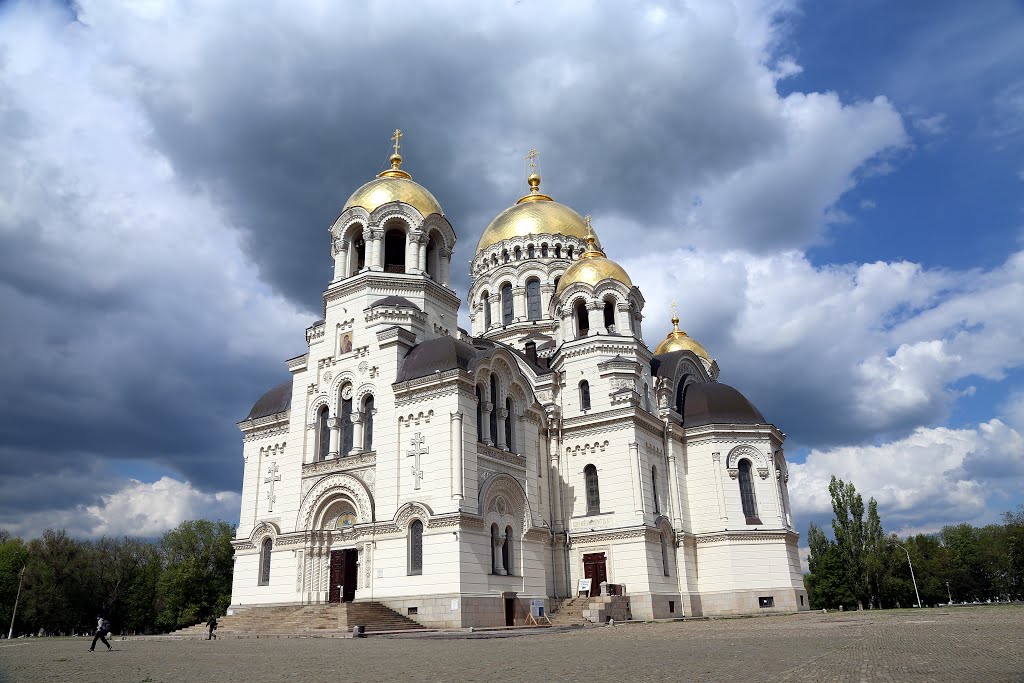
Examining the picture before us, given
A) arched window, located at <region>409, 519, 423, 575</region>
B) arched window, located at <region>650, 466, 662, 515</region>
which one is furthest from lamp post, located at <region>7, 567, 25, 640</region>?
arched window, located at <region>650, 466, 662, 515</region>

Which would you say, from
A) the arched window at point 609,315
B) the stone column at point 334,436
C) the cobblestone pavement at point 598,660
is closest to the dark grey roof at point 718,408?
the arched window at point 609,315

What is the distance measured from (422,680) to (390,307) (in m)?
21.6

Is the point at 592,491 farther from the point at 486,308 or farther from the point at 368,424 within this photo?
the point at 486,308

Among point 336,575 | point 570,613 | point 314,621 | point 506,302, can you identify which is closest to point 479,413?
point 336,575

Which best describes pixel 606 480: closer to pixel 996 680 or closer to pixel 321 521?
pixel 321 521

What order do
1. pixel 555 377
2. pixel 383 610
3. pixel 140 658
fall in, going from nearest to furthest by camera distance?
pixel 140 658 → pixel 383 610 → pixel 555 377

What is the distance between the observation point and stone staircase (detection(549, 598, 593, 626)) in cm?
2852

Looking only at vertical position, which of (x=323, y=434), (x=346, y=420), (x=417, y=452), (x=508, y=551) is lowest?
(x=508, y=551)

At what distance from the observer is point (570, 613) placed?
97.5 ft

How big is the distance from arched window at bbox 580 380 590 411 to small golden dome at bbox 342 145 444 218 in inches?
409

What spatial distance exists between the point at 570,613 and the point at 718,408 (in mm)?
13437

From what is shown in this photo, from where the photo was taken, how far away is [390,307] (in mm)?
30266

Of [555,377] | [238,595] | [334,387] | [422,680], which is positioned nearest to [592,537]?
[555,377]

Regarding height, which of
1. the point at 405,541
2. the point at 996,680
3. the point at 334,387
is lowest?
the point at 996,680
